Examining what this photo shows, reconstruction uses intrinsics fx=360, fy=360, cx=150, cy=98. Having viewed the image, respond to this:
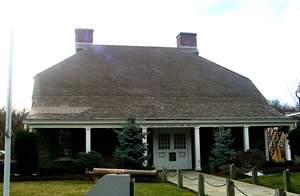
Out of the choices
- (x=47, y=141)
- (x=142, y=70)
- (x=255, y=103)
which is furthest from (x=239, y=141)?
(x=47, y=141)

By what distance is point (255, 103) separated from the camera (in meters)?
23.1

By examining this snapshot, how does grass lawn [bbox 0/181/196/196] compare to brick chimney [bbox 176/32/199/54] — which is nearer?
grass lawn [bbox 0/181/196/196]

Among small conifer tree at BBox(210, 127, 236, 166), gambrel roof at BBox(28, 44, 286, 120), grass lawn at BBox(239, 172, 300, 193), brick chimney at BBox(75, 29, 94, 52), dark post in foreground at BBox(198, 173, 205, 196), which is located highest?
brick chimney at BBox(75, 29, 94, 52)

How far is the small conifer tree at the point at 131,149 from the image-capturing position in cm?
1677

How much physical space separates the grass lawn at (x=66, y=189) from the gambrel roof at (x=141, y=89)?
4745 mm

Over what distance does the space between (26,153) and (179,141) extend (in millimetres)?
9197

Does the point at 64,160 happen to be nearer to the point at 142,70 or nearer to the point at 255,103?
the point at 142,70

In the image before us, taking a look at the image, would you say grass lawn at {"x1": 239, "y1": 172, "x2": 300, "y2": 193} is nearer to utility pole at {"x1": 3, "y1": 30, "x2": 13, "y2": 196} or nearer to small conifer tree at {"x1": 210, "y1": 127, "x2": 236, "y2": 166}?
small conifer tree at {"x1": 210, "y1": 127, "x2": 236, "y2": 166}

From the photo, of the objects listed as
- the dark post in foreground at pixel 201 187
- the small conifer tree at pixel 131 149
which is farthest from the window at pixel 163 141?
the dark post in foreground at pixel 201 187

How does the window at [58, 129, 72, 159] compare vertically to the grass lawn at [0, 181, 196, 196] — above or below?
above

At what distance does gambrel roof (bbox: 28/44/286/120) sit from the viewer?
20.0 meters

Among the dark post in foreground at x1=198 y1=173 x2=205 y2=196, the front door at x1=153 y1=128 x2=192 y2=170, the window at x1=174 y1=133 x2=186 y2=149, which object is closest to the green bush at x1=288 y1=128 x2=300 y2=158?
the front door at x1=153 y1=128 x2=192 y2=170

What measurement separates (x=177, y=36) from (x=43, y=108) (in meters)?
15.4

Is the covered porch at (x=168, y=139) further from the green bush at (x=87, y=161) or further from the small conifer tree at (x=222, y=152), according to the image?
the green bush at (x=87, y=161)
